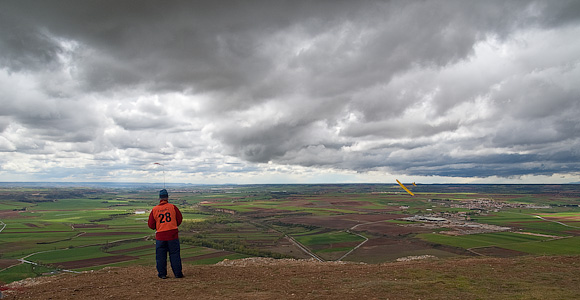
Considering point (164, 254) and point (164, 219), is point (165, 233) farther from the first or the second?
point (164, 254)

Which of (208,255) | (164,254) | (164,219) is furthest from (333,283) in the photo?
(208,255)

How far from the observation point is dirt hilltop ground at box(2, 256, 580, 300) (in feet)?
Answer: 38.7

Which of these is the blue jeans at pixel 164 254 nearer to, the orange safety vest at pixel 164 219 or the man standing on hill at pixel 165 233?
the man standing on hill at pixel 165 233

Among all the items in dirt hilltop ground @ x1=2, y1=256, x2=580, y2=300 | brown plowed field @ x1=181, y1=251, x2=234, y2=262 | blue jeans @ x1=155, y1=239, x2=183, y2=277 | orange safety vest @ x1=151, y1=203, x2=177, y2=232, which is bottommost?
brown plowed field @ x1=181, y1=251, x2=234, y2=262

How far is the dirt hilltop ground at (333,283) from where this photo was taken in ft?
38.7

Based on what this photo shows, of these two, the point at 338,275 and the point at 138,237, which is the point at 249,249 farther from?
the point at 338,275

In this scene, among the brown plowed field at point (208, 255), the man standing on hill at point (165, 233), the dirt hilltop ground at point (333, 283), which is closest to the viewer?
the dirt hilltop ground at point (333, 283)

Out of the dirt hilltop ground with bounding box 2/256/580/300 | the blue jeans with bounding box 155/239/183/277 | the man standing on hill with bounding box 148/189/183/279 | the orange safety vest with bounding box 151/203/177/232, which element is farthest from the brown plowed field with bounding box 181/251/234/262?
the orange safety vest with bounding box 151/203/177/232

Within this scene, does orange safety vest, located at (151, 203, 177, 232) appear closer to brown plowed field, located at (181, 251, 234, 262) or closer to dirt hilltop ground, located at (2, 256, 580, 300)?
dirt hilltop ground, located at (2, 256, 580, 300)

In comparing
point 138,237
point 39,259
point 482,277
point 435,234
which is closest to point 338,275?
point 482,277

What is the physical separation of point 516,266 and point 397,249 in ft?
156

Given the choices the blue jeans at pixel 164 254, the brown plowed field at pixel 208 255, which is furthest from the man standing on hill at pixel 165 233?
the brown plowed field at pixel 208 255

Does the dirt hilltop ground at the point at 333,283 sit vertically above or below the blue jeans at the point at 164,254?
below

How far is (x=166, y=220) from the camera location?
1441 centimetres
